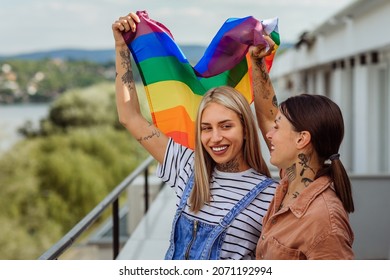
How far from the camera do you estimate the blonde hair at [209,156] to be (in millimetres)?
1688

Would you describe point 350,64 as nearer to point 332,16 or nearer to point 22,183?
point 332,16

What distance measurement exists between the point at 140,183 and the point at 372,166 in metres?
2.58

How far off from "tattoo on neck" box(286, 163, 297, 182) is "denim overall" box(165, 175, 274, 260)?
12 centimetres

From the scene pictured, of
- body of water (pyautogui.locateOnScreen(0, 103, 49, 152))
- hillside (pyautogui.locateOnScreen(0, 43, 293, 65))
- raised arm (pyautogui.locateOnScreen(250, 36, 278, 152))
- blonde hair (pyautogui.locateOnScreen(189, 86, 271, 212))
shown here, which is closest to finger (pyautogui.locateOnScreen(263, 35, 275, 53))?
raised arm (pyautogui.locateOnScreen(250, 36, 278, 152))

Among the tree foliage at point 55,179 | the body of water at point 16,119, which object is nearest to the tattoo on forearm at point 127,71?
the tree foliage at point 55,179

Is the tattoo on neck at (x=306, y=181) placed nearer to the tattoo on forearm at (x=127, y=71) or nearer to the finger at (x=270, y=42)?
the finger at (x=270, y=42)

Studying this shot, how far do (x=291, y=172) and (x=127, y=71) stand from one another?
1.96 ft

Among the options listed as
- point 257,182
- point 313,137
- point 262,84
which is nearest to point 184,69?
point 262,84

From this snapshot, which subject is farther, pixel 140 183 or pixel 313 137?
pixel 140 183

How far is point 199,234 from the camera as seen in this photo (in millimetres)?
1697

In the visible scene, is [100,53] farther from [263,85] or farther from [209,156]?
[209,156]

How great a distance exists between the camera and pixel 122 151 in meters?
28.5

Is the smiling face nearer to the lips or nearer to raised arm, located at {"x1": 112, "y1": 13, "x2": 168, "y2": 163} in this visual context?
the lips

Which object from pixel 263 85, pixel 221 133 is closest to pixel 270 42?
pixel 263 85
